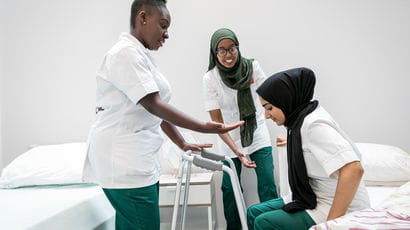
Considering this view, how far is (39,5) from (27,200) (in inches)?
71.0

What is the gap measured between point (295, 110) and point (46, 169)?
183cm

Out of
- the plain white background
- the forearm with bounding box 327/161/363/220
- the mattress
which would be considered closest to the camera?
the forearm with bounding box 327/161/363/220

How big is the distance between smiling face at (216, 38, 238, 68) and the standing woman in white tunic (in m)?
0.94

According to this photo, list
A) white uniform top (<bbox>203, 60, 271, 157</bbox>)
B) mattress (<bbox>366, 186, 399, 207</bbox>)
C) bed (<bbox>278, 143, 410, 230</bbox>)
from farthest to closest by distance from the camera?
white uniform top (<bbox>203, 60, 271, 157</bbox>) < mattress (<bbox>366, 186, 399, 207</bbox>) < bed (<bbox>278, 143, 410, 230</bbox>)

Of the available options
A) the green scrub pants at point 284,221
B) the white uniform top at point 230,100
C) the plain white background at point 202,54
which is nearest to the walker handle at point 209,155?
the green scrub pants at point 284,221

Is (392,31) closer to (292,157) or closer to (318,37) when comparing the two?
(318,37)

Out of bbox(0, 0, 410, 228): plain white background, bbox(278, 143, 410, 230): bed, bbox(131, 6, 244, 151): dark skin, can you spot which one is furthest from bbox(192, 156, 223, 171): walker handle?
bbox(0, 0, 410, 228): plain white background

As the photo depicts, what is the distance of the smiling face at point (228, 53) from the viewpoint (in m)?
2.45

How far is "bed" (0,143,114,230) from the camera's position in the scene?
186 cm

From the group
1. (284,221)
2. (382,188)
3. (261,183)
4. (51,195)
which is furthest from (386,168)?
(51,195)

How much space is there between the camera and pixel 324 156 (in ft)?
4.26

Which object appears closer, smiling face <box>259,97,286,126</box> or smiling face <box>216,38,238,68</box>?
smiling face <box>259,97,286,126</box>

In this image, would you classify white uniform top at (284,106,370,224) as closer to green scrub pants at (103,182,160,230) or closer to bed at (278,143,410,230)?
bed at (278,143,410,230)

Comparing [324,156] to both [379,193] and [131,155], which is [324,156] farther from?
[379,193]
